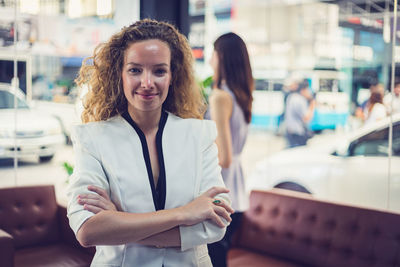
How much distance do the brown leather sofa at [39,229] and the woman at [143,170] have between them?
1.82m

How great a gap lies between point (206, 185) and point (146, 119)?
29 centimetres

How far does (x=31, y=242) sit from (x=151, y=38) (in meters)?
2.38

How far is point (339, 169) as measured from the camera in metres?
4.21

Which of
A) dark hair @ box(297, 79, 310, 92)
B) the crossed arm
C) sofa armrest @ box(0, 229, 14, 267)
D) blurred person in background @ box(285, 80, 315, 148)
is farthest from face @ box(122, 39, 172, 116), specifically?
dark hair @ box(297, 79, 310, 92)

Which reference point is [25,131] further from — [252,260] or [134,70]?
[134,70]

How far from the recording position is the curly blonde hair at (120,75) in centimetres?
140

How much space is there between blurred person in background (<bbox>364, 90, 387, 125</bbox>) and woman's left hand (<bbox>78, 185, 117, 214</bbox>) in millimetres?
3443

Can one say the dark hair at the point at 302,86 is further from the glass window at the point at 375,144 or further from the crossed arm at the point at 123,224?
the crossed arm at the point at 123,224

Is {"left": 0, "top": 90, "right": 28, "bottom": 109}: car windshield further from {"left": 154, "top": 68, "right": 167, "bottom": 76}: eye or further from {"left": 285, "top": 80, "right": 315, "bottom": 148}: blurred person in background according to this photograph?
{"left": 285, "top": 80, "right": 315, "bottom": 148}: blurred person in background

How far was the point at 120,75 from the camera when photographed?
144 cm

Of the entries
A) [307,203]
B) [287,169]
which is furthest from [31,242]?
[287,169]

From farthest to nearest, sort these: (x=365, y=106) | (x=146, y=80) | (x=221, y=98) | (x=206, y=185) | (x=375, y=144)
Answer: (x=365, y=106) < (x=375, y=144) < (x=221, y=98) < (x=206, y=185) < (x=146, y=80)

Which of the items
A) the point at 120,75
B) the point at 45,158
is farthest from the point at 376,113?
the point at 120,75

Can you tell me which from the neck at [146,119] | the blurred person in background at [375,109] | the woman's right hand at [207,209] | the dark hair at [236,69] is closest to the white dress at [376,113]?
the blurred person in background at [375,109]
